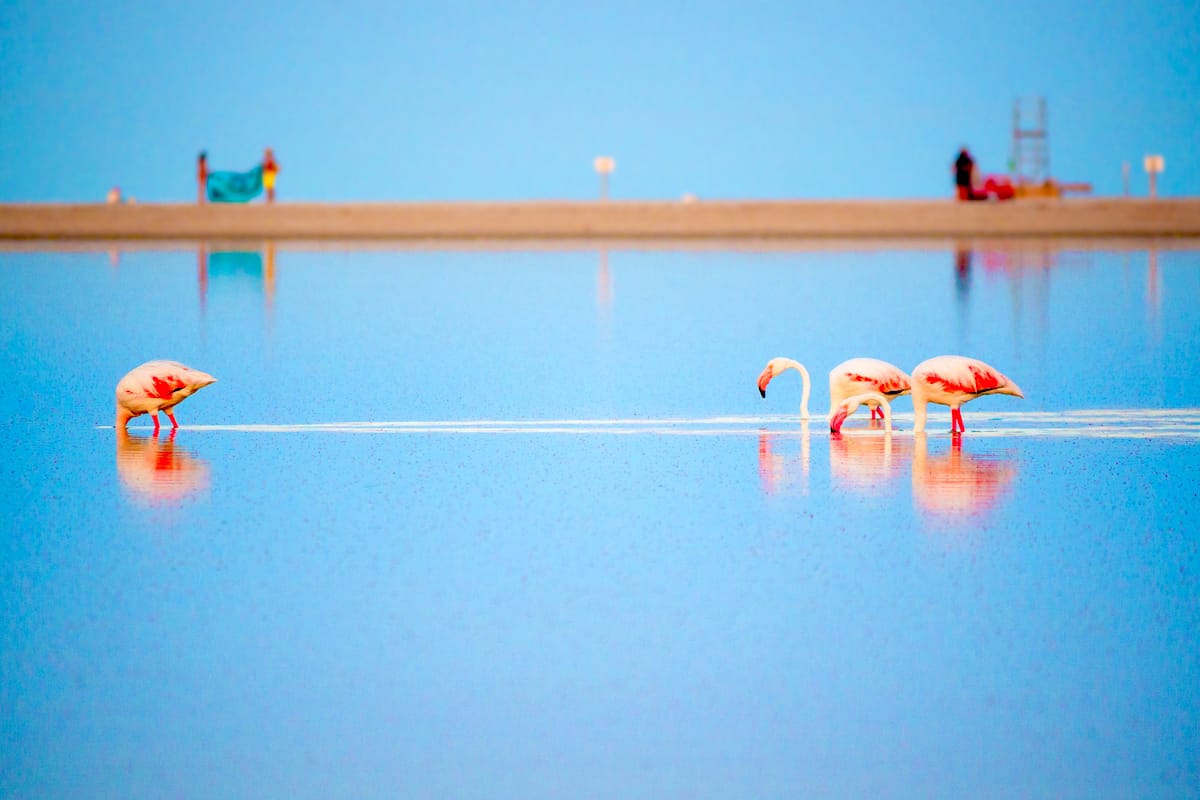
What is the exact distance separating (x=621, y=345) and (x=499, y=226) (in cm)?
2436

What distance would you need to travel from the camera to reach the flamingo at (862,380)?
7875 mm

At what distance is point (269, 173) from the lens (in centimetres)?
3691

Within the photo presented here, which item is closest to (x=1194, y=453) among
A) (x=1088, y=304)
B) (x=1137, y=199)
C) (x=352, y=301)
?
(x=1088, y=304)

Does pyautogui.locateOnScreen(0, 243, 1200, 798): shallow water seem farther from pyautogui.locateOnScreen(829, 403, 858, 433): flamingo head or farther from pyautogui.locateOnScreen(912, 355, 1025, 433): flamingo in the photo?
pyautogui.locateOnScreen(912, 355, 1025, 433): flamingo

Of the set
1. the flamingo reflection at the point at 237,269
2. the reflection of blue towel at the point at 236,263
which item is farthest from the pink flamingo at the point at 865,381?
the reflection of blue towel at the point at 236,263

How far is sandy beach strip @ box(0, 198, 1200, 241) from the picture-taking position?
35719mm

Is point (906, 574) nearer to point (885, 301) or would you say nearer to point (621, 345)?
point (621, 345)

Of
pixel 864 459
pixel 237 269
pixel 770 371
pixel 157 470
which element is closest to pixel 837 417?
pixel 864 459

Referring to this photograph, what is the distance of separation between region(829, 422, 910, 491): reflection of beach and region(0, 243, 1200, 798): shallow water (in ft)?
0.10

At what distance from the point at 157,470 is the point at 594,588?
2.85 metres

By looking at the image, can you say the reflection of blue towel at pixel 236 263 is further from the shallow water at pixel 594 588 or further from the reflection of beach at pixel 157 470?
the reflection of beach at pixel 157 470

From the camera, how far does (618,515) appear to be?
5777 mm

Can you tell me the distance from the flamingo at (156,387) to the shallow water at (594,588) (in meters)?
0.19

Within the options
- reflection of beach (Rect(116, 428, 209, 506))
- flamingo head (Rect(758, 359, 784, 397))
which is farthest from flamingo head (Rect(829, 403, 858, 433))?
reflection of beach (Rect(116, 428, 209, 506))
